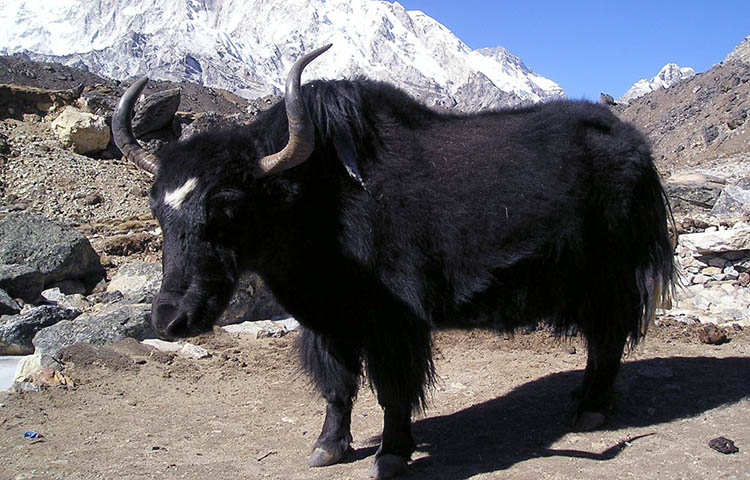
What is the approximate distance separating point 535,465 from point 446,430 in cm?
90

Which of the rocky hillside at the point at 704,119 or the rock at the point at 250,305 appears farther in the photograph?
the rocky hillside at the point at 704,119

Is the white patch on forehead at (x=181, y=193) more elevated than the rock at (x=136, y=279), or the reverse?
the white patch on forehead at (x=181, y=193)

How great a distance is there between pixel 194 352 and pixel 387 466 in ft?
10.4

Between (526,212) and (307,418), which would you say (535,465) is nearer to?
(526,212)

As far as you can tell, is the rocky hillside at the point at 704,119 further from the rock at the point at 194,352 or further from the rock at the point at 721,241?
the rock at the point at 194,352

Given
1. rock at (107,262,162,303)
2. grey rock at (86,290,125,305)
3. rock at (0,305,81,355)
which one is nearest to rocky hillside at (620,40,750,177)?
rock at (107,262,162,303)

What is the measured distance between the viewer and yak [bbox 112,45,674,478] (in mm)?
3459

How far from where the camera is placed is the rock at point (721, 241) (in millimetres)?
7105

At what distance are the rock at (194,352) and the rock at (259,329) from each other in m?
0.75

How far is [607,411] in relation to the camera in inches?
177

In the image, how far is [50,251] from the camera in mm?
10227

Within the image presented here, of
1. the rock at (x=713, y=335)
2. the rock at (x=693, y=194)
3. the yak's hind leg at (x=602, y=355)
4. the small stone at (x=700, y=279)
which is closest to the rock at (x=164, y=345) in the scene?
the yak's hind leg at (x=602, y=355)

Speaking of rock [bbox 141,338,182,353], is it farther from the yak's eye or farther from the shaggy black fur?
the yak's eye

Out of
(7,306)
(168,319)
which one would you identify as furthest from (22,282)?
(168,319)
